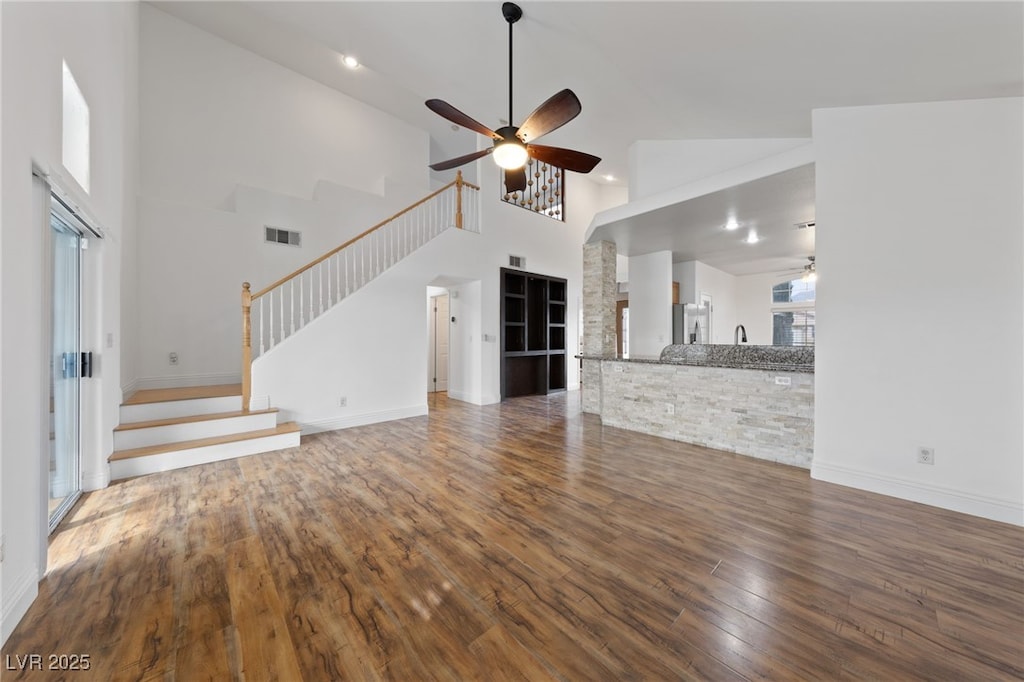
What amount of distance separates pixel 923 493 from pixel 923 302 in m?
1.34

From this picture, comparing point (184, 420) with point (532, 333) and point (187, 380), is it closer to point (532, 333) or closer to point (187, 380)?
point (187, 380)

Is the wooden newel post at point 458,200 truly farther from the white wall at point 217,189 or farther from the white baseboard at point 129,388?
the white baseboard at point 129,388

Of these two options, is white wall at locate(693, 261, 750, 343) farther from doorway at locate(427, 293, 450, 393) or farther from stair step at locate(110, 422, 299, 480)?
stair step at locate(110, 422, 299, 480)

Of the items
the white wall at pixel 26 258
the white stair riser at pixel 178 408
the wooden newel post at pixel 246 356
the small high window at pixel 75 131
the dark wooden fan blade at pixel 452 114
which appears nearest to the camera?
the white wall at pixel 26 258

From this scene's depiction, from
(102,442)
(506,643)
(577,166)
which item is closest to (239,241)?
(102,442)

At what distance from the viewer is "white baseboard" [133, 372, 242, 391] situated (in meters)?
4.62

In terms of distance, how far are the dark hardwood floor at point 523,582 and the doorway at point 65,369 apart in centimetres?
21

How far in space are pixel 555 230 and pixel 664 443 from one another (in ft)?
17.1

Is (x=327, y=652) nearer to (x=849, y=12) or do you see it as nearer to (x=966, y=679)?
(x=966, y=679)

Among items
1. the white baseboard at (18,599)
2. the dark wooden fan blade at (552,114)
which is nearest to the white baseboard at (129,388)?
the white baseboard at (18,599)

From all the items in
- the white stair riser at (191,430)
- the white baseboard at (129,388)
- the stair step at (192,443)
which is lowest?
the stair step at (192,443)

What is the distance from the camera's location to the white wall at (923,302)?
7.86 feet

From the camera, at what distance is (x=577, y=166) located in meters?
3.32

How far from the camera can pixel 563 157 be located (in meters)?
3.23
